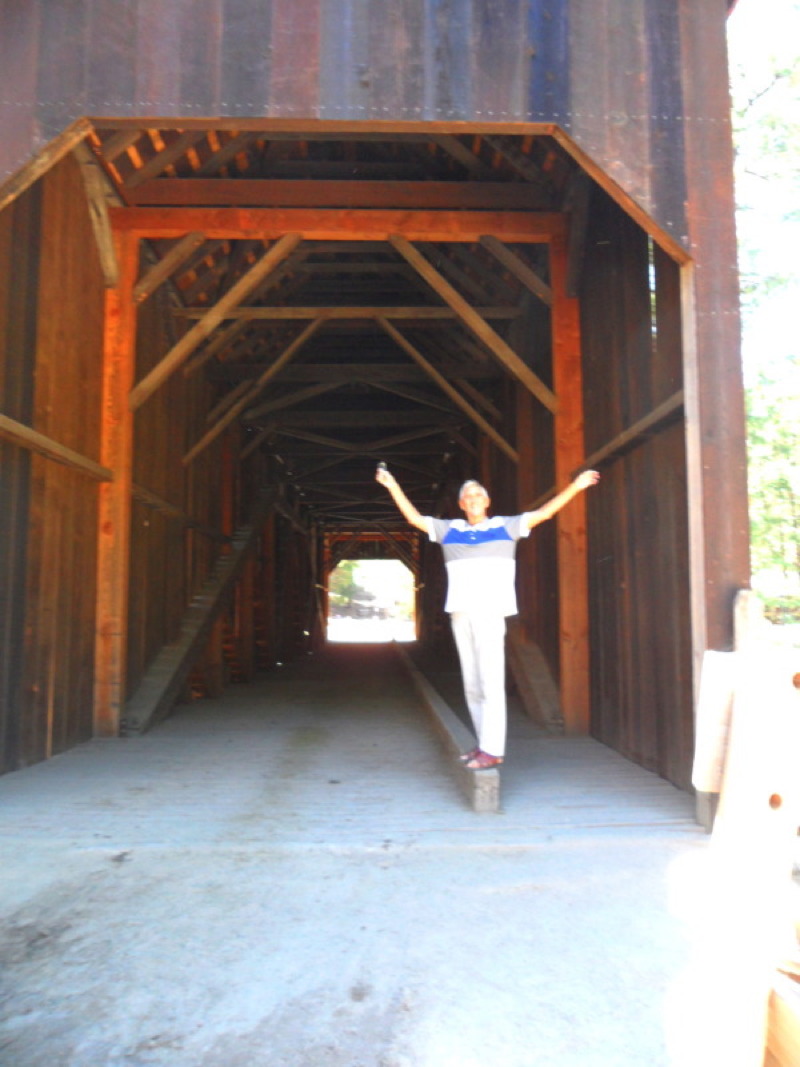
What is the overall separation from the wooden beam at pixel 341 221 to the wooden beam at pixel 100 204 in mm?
233

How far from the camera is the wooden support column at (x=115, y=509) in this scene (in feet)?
20.4

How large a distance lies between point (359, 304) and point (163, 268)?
11.9ft

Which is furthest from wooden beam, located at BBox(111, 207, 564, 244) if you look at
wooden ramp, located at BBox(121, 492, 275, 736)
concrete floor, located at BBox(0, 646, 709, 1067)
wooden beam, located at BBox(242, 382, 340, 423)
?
wooden beam, located at BBox(242, 382, 340, 423)

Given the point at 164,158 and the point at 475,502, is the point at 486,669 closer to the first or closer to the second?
the point at 475,502

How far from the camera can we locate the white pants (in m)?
3.99

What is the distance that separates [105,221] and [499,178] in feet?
9.67

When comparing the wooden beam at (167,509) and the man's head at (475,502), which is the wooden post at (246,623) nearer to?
the wooden beam at (167,509)

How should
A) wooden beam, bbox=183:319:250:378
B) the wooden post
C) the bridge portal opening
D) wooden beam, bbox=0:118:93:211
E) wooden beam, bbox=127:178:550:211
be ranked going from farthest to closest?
1. the bridge portal opening
2. the wooden post
3. wooden beam, bbox=183:319:250:378
4. wooden beam, bbox=127:178:550:211
5. wooden beam, bbox=0:118:93:211

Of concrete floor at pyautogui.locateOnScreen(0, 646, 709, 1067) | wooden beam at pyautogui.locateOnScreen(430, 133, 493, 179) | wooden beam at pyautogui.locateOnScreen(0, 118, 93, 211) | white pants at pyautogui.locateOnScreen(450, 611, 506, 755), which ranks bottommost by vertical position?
concrete floor at pyautogui.locateOnScreen(0, 646, 709, 1067)

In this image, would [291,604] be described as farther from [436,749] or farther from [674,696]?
[674,696]

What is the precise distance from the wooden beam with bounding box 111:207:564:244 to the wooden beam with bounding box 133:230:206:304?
138 mm

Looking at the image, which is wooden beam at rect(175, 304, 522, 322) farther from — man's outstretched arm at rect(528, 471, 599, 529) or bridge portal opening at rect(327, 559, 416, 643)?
bridge portal opening at rect(327, 559, 416, 643)

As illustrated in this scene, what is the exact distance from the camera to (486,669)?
3990 mm

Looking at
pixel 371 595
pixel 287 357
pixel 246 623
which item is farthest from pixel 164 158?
pixel 371 595
